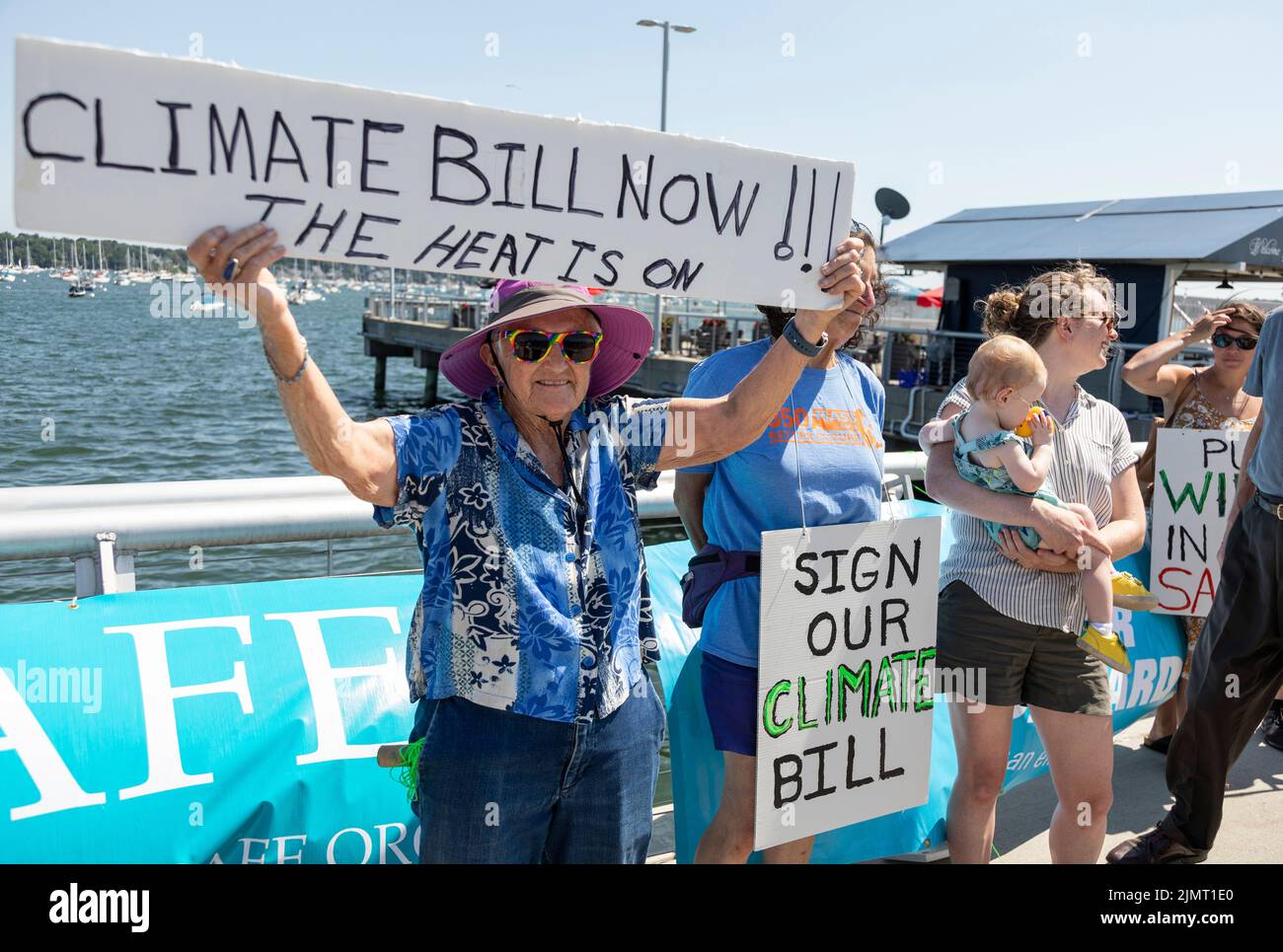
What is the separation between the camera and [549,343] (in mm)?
2143

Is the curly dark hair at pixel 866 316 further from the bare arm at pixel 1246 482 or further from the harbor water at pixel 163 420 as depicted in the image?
the bare arm at pixel 1246 482

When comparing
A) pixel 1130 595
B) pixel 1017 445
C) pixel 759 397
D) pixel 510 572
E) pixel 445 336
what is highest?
pixel 445 336

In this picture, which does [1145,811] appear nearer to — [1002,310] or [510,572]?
[1002,310]

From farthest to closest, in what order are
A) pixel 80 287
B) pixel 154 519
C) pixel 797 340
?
pixel 80 287 < pixel 154 519 < pixel 797 340

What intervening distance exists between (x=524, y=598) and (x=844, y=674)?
1.04m

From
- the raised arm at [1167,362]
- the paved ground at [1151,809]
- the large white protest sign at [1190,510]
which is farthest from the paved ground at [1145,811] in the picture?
the raised arm at [1167,362]

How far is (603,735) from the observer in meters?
2.15

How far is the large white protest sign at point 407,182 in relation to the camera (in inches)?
68.7

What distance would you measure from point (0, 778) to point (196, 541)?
0.74 m

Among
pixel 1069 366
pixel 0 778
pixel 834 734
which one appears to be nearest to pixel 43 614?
pixel 0 778

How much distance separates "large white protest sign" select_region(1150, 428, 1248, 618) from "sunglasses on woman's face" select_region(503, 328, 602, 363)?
315cm

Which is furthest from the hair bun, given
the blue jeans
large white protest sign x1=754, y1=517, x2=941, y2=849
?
the blue jeans

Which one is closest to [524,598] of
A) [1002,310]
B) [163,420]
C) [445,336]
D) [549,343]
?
[549,343]

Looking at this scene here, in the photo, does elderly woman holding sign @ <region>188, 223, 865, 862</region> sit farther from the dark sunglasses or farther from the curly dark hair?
the dark sunglasses
